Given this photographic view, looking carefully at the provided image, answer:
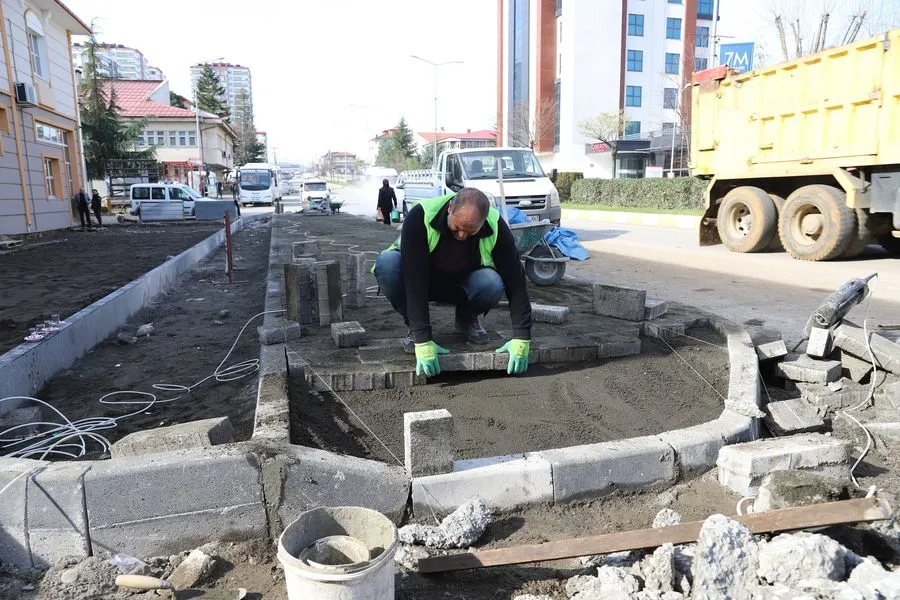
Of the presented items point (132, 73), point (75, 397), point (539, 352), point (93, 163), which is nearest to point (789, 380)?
point (539, 352)

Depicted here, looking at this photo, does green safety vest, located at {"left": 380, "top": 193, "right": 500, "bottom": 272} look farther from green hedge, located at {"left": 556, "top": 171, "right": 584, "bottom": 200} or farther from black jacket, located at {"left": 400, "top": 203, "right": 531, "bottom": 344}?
green hedge, located at {"left": 556, "top": 171, "right": 584, "bottom": 200}

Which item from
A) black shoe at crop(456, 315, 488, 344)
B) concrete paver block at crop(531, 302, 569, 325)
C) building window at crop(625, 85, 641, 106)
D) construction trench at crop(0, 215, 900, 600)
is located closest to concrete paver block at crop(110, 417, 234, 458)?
construction trench at crop(0, 215, 900, 600)

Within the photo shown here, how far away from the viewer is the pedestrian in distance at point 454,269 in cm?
375

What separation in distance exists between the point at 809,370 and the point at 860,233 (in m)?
7.03

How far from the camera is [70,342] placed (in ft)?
16.6

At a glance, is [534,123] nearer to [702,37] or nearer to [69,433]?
[702,37]

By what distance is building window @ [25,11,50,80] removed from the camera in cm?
1728

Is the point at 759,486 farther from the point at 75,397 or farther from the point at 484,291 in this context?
the point at 75,397

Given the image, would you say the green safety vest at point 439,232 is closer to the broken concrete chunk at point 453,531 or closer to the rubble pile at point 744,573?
the broken concrete chunk at point 453,531

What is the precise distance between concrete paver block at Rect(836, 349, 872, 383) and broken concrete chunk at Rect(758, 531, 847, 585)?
2416 millimetres

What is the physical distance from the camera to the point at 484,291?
4238 millimetres

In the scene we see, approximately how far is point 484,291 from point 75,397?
115 inches

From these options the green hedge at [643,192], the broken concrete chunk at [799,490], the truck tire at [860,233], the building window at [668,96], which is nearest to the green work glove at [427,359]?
the broken concrete chunk at [799,490]

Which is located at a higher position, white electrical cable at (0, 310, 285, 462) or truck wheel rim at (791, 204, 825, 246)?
truck wheel rim at (791, 204, 825, 246)
